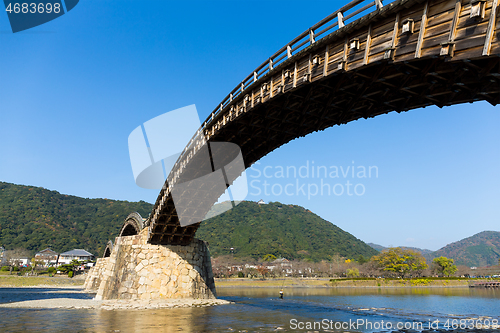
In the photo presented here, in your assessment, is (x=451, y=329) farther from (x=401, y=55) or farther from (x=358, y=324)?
(x=401, y=55)

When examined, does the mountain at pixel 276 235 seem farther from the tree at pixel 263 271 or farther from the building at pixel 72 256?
the building at pixel 72 256

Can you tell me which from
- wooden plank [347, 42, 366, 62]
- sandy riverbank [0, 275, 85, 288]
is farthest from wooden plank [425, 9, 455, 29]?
sandy riverbank [0, 275, 85, 288]

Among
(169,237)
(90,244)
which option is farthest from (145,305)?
(90,244)

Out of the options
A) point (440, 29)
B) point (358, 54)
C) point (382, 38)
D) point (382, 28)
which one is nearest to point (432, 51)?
point (440, 29)

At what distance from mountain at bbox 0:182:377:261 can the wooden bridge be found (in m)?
113

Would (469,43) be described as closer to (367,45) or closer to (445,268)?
(367,45)

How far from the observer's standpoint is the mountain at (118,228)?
434 feet

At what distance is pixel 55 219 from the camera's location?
148 meters

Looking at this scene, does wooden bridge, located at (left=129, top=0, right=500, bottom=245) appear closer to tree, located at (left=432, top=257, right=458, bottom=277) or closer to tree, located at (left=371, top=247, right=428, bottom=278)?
tree, located at (left=371, top=247, right=428, bottom=278)

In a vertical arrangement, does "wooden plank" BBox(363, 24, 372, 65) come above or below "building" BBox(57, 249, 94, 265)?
above

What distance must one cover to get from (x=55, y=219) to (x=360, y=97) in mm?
165544

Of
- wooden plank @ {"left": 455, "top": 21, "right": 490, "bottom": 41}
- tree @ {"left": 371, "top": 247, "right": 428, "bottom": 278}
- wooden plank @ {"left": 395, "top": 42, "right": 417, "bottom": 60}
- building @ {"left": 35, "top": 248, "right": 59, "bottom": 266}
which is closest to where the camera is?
wooden plank @ {"left": 455, "top": 21, "right": 490, "bottom": 41}

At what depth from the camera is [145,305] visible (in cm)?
2745

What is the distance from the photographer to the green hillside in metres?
130
